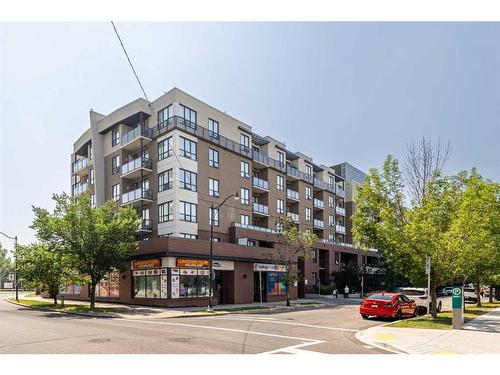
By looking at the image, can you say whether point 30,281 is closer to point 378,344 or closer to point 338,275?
point 378,344

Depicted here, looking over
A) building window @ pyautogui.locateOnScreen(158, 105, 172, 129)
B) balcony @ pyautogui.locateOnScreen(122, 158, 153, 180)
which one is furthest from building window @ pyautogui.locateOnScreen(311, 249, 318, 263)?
building window @ pyautogui.locateOnScreen(158, 105, 172, 129)

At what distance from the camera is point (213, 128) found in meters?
39.5

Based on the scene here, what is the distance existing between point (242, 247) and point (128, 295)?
10.0 meters

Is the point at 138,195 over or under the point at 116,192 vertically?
under

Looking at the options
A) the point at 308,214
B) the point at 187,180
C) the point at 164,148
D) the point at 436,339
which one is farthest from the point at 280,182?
the point at 436,339

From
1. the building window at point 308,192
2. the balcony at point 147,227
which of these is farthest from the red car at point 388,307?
the building window at point 308,192

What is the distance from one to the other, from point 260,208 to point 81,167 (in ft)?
69.2

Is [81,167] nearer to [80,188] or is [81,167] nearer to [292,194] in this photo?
[80,188]

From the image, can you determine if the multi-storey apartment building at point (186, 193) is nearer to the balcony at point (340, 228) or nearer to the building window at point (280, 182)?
the building window at point (280, 182)

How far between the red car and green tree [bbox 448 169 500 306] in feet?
11.2

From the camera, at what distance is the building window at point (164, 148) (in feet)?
116

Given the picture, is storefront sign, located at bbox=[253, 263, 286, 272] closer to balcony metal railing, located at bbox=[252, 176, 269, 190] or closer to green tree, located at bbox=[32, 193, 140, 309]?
balcony metal railing, located at bbox=[252, 176, 269, 190]

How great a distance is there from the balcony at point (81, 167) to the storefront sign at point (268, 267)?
74.8 feet
